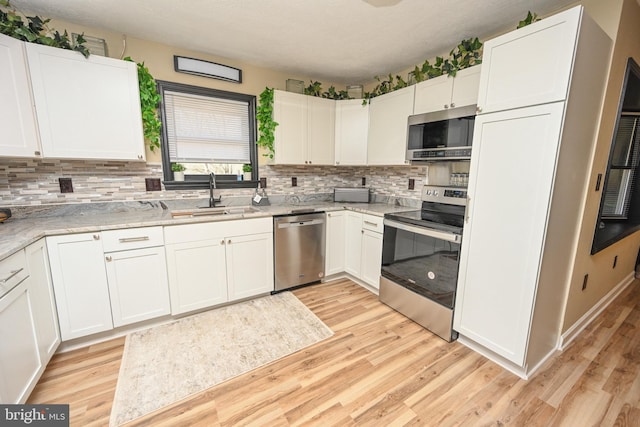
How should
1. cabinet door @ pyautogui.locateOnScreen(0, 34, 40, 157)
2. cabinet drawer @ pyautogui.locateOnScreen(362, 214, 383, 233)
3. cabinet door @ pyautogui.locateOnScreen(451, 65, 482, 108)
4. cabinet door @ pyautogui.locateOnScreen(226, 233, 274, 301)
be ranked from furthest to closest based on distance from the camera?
cabinet drawer @ pyautogui.locateOnScreen(362, 214, 383, 233) < cabinet door @ pyautogui.locateOnScreen(226, 233, 274, 301) < cabinet door @ pyautogui.locateOnScreen(451, 65, 482, 108) < cabinet door @ pyautogui.locateOnScreen(0, 34, 40, 157)

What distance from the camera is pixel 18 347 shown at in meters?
1.37

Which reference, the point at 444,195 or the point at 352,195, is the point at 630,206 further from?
the point at 352,195

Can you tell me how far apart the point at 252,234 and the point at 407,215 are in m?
1.49

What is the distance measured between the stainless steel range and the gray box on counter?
79 centimetres

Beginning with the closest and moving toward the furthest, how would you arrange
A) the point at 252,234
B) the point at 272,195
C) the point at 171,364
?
the point at 171,364 < the point at 252,234 < the point at 272,195

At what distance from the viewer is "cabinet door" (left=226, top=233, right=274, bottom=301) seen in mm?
2479

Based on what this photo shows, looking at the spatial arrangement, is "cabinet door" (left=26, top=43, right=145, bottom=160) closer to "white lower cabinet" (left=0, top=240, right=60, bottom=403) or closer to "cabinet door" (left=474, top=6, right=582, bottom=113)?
"white lower cabinet" (left=0, top=240, right=60, bottom=403)

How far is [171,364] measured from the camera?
1813 millimetres

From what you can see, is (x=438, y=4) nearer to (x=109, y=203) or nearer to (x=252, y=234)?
(x=252, y=234)

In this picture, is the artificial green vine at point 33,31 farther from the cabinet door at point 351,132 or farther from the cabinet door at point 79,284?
the cabinet door at point 351,132

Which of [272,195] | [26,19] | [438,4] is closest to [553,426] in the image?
[438,4]

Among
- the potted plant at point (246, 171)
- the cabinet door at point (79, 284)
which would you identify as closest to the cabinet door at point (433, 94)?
the potted plant at point (246, 171)

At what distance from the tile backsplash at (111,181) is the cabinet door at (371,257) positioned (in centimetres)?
74

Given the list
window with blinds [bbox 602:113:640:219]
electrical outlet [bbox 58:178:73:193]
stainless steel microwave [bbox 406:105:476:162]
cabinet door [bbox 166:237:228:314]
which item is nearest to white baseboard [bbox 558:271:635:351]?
window with blinds [bbox 602:113:640:219]
